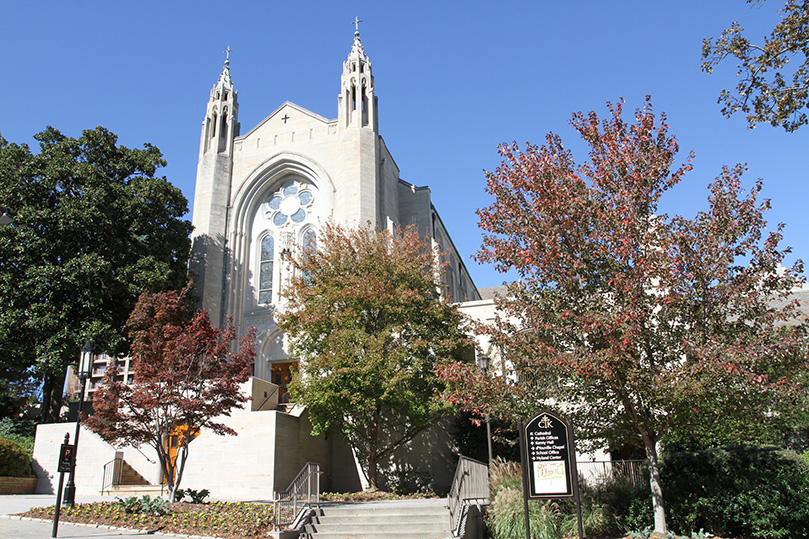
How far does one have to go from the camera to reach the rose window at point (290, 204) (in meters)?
33.5

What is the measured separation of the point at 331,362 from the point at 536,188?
9307mm

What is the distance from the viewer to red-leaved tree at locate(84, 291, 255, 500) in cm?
1490

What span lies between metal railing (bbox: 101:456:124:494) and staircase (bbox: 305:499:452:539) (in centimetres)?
1001

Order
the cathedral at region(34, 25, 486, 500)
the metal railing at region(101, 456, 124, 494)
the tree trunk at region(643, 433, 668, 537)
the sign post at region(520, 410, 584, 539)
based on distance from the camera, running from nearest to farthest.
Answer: the sign post at region(520, 410, 584, 539)
the tree trunk at region(643, 433, 668, 537)
the metal railing at region(101, 456, 124, 494)
the cathedral at region(34, 25, 486, 500)

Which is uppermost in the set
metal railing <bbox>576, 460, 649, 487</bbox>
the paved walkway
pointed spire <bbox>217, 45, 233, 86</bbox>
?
pointed spire <bbox>217, 45, 233, 86</bbox>

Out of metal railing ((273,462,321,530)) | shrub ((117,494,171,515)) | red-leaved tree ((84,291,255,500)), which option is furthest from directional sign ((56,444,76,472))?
metal railing ((273,462,321,530))

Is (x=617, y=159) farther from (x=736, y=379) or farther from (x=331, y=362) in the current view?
(x=331, y=362)

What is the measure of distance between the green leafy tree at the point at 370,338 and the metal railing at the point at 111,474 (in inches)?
260

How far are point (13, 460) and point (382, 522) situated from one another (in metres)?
15.1

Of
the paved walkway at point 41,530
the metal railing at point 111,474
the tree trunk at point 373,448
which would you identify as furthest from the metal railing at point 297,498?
the metal railing at point 111,474

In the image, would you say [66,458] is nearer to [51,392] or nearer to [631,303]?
[631,303]

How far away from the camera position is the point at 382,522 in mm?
13469

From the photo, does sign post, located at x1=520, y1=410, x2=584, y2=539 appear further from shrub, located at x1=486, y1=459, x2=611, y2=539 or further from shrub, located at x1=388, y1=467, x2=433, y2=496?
shrub, located at x1=388, y1=467, x2=433, y2=496

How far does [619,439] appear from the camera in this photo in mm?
13609
